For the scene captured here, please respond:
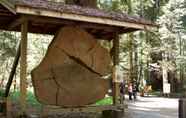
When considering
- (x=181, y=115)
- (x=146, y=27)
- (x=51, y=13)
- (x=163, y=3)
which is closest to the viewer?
(x=51, y=13)

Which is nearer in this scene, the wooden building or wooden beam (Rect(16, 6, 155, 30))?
wooden beam (Rect(16, 6, 155, 30))

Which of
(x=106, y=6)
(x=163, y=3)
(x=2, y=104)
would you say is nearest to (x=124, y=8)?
(x=106, y=6)

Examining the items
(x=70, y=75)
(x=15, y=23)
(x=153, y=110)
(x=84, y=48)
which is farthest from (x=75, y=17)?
(x=153, y=110)

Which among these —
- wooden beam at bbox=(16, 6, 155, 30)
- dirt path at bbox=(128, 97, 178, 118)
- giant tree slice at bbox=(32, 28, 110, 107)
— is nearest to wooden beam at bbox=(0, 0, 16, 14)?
wooden beam at bbox=(16, 6, 155, 30)

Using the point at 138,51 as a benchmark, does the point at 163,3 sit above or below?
above

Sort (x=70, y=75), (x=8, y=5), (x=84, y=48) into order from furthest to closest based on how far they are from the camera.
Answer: (x=84, y=48), (x=70, y=75), (x=8, y=5)

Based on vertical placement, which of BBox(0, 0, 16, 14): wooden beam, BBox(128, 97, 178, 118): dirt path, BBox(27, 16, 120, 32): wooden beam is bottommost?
BBox(128, 97, 178, 118): dirt path

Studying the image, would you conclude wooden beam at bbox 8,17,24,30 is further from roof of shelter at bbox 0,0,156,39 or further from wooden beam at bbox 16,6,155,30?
wooden beam at bbox 16,6,155,30

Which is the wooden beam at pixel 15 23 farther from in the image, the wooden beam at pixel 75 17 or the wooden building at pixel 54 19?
the wooden beam at pixel 75 17

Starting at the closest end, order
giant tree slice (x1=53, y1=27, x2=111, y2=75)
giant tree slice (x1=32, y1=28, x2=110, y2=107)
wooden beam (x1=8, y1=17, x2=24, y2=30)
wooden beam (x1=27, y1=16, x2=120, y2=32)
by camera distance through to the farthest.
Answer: wooden beam (x1=27, y1=16, x2=120, y2=32) < wooden beam (x1=8, y1=17, x2=24, y2=30) < giant tree slice (x1=32, y1=28, x2=110, y2=107) < giant tree slice (x1=53, y1=27, x2=111, y2=75)

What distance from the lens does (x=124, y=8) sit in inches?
976

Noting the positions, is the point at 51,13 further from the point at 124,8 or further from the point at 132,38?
the point at 132,38

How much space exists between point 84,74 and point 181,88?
101ft

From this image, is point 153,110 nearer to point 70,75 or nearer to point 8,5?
point 70,75
